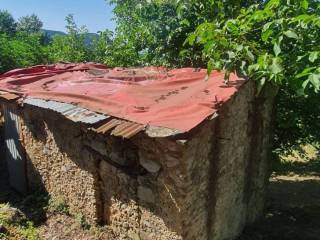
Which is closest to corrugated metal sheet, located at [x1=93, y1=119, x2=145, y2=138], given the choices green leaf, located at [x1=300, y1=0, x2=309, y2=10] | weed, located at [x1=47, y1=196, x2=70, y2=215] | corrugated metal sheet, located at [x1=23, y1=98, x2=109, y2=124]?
corrugated metal sheet, located at [x1=23, y1=98, x2=109, y2=124]

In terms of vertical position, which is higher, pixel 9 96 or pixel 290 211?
pixel 9 96

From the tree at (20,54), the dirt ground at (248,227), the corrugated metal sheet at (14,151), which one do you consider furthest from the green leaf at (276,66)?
the tree at (20,54)

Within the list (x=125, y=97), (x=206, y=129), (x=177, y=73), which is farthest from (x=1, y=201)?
(x=206, y=129)

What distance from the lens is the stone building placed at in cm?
455

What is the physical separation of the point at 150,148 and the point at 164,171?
344 millimetres

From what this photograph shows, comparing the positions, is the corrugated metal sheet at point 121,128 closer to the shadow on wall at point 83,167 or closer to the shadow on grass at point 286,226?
the shadow on wall at point 83,167

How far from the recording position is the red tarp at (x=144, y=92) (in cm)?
456

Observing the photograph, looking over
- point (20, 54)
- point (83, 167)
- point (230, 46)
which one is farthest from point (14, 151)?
point (20, 54)

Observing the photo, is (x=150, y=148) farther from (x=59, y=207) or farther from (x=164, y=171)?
(x=59, y=207)

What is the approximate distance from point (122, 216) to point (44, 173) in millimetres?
2438

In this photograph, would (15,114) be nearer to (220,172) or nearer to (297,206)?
(220,172)

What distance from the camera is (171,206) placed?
15.2ft

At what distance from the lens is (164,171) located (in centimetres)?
458

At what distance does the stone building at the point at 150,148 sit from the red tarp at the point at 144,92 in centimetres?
2
